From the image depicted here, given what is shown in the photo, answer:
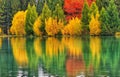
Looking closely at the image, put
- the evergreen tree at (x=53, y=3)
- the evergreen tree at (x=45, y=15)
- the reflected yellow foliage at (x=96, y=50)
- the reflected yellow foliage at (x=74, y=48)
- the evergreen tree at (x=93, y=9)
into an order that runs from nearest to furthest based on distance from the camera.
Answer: the reflected yellow foliage at (x=96, y=50)
the reflected yellow foliage at (x=74, y=48)
the evergreen tree at (x=93, y=9)
the evergreen tree at (x=45, y=15)
the evergreen tree at (x=53, y=3)

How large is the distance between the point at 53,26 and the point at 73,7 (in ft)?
29.0

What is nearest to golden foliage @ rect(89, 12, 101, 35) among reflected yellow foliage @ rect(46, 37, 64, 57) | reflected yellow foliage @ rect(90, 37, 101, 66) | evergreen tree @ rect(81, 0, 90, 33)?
evergreen tree @ rect(81, 0, 90, 33)

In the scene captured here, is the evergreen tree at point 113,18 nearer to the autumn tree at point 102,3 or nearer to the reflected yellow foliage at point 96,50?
the autumn tree at point 102,3

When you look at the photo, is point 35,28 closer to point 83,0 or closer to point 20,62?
point 83,0

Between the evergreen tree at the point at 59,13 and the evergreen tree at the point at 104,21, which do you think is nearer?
the evergreen tree at the point at 104,21

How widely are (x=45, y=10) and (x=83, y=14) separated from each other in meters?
8.53

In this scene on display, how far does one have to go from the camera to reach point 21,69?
95.5ft

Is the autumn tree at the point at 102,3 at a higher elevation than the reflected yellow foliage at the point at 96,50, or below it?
higher

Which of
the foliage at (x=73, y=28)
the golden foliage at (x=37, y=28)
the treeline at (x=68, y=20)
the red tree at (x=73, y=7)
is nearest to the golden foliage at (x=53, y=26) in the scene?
the treeline at (x=68, y=20)

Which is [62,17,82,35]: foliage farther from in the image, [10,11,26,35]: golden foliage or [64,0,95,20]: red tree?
[10,11,26,35]: golden foliage

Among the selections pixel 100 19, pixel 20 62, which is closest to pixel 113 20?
pixel 100 19

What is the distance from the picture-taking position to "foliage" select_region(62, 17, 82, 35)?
90.0 metres

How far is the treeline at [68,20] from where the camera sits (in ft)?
288

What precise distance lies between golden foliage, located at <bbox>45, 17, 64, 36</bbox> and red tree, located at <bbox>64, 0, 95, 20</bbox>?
19.4ft
